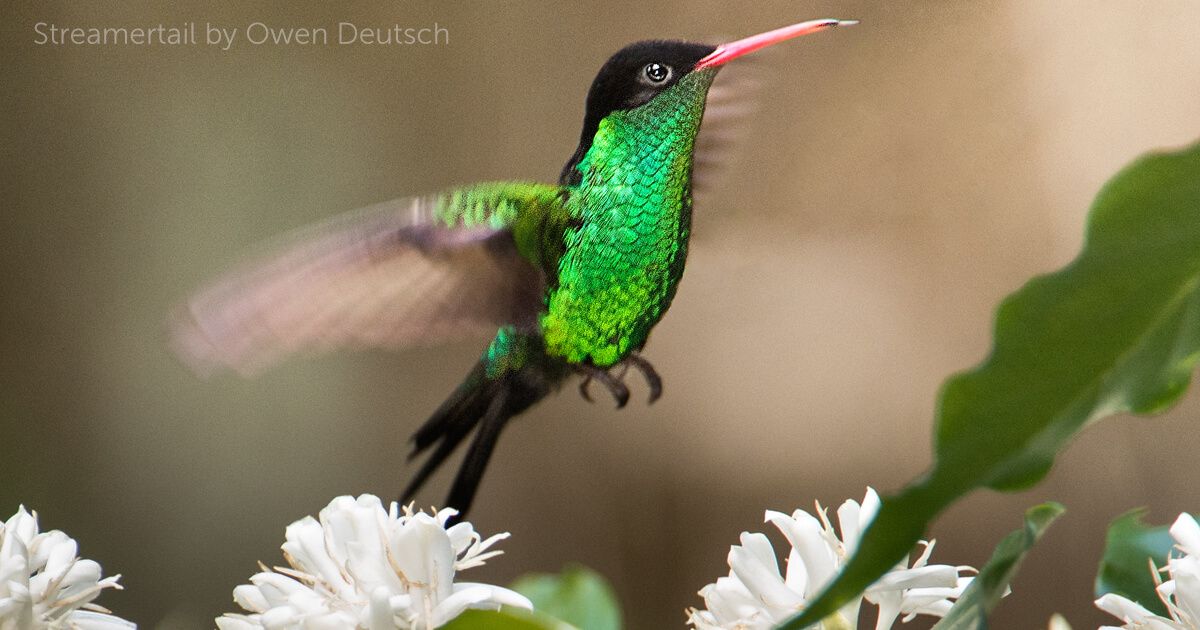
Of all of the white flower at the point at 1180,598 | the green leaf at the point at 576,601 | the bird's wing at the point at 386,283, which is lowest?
the green leaf at the point at 576,601

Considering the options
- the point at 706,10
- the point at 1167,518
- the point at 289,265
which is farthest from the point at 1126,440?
the point at 289,265

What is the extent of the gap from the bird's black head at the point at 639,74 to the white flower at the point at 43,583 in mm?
453

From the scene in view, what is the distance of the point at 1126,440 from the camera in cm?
123

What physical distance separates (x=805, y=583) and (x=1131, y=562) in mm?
139

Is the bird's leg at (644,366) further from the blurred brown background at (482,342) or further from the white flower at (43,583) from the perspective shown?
the white flower at (43,583)

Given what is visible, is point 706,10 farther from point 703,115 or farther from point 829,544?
point 829,544

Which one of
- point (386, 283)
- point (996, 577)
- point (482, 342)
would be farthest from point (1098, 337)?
point (482, 342)

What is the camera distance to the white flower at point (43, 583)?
325 mm

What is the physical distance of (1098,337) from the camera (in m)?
0.22

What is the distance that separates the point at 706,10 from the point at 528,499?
2.27 feet

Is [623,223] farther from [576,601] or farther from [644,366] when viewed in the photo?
[576,601]

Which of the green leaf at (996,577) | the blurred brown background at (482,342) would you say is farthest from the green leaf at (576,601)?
the blurred brown background at (482,342)

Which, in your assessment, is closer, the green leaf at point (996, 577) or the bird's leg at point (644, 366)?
the green leaf at point (996, 577)

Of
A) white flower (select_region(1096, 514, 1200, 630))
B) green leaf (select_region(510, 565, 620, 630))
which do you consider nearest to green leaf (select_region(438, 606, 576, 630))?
white flower (select_region(1096, 514, 1200, 630))
